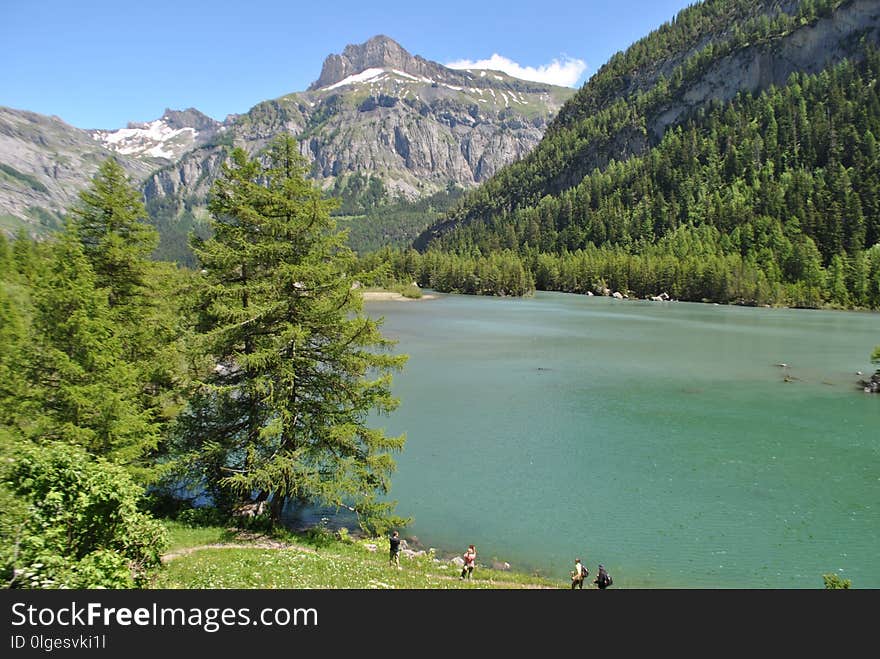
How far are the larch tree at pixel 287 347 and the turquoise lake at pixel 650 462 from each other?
6.73 m

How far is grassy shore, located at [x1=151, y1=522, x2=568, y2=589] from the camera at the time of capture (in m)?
14.4

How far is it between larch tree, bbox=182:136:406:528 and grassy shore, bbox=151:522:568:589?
1.82 metres

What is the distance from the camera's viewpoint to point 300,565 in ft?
53.8

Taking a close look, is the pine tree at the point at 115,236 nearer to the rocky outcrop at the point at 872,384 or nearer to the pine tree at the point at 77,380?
the pine tree at the point at 77,380

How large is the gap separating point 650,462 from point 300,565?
942 inches

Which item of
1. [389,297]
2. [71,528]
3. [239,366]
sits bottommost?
[71,528]

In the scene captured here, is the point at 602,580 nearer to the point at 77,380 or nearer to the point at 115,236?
the point at 77,380

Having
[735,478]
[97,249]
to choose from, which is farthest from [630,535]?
[97,249]

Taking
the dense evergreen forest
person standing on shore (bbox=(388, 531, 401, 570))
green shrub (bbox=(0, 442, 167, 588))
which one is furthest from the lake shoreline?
green shrub (bbox=(0, 442, 167, 588))

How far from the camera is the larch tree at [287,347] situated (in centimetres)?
2011

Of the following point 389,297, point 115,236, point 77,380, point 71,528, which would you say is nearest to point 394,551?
point 71,528

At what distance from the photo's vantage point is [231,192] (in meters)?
22.8

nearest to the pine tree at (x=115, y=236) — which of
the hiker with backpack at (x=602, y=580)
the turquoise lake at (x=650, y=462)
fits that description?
the turquoise lake at (x=650, y=462)
